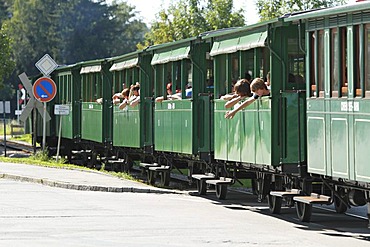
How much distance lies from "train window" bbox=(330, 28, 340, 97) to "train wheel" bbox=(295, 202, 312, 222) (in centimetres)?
200

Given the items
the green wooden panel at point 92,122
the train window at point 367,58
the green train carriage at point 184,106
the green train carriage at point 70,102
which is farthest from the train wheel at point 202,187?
the green train carriage at point 70,102

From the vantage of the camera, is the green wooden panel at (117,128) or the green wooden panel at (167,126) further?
the green wooden panel at (117,128)

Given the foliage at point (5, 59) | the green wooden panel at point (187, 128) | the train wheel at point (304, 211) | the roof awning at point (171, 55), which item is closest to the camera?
the train wheel at point (304, 211)

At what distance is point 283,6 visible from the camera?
47.8 meters

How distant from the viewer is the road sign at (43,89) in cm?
3362

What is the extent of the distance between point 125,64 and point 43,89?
12.5ft

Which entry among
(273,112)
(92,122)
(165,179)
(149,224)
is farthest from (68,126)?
(149,224)

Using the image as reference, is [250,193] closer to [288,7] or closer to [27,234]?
[27,234]

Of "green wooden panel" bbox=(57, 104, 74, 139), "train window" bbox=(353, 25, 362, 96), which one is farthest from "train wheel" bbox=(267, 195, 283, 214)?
"green wooden panel" bbox=(57, 104, 74, 139)

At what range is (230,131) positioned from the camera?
2116 centimetres

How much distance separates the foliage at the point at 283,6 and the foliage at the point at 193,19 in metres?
15.9

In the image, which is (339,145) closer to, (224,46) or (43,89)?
(224,46)

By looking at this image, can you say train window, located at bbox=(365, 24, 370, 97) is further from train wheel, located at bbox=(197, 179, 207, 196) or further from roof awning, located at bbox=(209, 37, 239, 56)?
train wheel, located at bbox=(197, 179, 207, 196)

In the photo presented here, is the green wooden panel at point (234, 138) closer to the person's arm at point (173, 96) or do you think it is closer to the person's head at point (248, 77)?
the person's head at point (248, 77)
